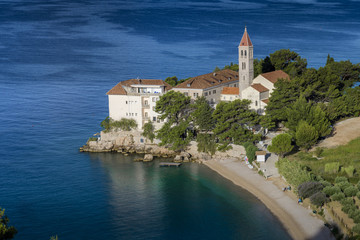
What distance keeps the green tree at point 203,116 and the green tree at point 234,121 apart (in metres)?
0.72

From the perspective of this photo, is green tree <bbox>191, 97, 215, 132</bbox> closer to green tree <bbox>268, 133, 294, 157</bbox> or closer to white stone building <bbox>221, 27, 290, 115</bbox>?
white stone building <bbox>221, 27, 290, 115</bbox>

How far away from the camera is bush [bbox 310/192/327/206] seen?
1552 inches

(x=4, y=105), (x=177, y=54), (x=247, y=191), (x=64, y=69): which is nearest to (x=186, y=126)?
(x=247, y=191)

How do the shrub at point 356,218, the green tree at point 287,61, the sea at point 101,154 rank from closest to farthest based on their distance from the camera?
the shrub at point 356,218 → the sea at point 101,154 → the green tree at point 287,61

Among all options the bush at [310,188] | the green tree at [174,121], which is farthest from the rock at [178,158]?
the bush at [310,188]

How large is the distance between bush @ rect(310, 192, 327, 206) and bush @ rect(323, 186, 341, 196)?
1.09 meters

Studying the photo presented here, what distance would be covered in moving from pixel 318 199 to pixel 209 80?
86.6 feet

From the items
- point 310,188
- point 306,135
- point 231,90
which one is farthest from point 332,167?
point 231,90

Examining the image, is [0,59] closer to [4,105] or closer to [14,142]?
[4,105]

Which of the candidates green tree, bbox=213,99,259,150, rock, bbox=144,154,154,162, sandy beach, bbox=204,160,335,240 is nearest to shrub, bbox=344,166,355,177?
sandy beach, bbox=204,160,335,240

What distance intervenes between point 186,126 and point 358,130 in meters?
19.5

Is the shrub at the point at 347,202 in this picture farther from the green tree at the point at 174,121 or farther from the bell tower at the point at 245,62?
the bell tower at the point at 245,62

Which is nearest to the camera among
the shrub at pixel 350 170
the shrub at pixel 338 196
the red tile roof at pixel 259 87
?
the shrub at pixel 338 196

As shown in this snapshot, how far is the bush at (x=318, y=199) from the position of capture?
39.4 m
